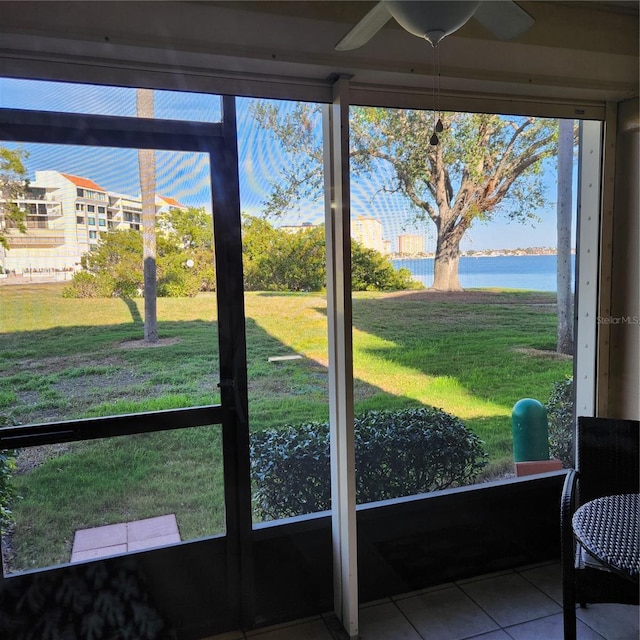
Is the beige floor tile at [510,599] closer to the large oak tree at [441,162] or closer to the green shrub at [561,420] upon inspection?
the green shrub at [561,420]

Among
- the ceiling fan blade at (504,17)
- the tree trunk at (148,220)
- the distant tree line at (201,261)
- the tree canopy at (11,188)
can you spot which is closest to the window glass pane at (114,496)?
the tree trunk at (148,220)

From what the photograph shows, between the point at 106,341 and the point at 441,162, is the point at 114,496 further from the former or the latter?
the point at 441,162

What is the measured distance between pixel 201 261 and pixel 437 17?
1.20m

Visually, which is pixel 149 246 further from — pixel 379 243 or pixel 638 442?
pixel 638 442

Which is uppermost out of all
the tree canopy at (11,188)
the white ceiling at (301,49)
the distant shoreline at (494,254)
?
the white ceiling at (301,49)

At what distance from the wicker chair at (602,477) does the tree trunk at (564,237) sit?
0.62 metres

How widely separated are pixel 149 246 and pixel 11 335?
0.57 metres

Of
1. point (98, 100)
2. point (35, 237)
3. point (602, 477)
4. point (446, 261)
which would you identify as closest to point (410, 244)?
point (446, 261)

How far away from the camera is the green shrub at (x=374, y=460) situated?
2.16 metres

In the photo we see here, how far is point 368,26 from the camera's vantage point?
4.35 ft

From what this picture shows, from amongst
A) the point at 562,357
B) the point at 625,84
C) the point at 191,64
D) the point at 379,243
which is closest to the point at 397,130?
the point at 379,243

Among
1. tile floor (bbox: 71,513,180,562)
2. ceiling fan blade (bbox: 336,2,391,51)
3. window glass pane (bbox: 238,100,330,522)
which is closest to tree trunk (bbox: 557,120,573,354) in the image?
window glass pane (bbox: 238,100,330,522)

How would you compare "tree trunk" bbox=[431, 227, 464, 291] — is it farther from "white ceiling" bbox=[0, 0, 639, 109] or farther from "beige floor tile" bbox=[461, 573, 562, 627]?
"beige floor tile" bbox=[461, 573, 562, 627]

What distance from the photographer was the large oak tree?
2.06m
